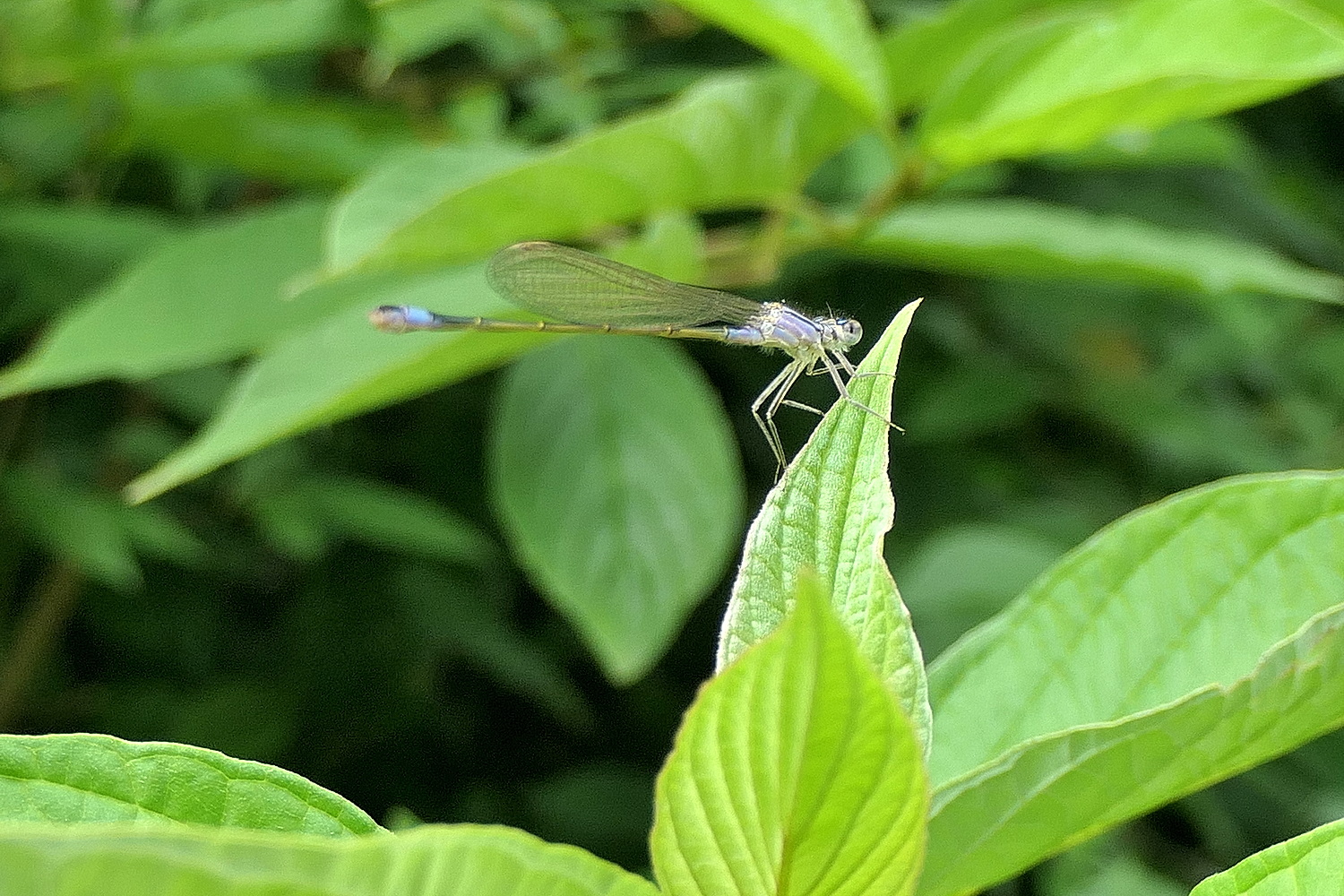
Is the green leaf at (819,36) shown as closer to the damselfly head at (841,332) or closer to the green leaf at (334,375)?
the damselfly head at (841,332)

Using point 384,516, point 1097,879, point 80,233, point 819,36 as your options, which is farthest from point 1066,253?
point 80,233

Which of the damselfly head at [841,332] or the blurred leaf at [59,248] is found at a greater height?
the damselfly head at [841,332]

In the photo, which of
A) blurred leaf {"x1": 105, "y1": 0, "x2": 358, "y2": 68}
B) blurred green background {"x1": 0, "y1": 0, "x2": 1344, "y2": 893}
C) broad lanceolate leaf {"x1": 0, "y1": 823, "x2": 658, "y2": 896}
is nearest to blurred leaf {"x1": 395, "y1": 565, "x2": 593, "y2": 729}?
blurred green background {"x1": 0, "y1": 0, "x2": 1344, "y2": 893}

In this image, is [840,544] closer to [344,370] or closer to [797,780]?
[797,780]

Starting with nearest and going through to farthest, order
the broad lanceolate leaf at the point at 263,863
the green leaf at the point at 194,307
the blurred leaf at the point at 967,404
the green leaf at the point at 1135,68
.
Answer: the broad lanceolate leaf at the point at 263,863 → the green leaf at the point at 1135,68 → the green leaf at the point at 194,307 → the blurred leaf at the point at 967,404

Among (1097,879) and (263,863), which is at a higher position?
(263,863)

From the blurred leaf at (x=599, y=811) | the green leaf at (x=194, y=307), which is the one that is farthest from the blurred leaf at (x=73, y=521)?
the blurred leaf at (x=599, y=811)

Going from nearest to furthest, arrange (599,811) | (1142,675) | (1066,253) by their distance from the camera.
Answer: (1142,675) < (1066,253) < (599,811)
